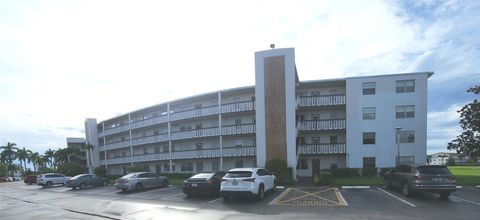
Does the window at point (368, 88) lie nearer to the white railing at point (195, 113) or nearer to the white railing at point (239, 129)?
the white railing at point (239, 129)

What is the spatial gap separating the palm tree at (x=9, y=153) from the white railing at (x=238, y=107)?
89.2 meters

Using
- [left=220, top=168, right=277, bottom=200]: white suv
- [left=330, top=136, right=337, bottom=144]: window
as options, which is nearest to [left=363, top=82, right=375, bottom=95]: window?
[left=330, top=136, right=337, bottom=144]: window

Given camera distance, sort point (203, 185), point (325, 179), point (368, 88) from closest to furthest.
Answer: point (203, 185), point (325, 179), point (368, 88)

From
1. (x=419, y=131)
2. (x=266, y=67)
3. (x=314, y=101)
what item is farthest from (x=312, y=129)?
(x=419, y=131)

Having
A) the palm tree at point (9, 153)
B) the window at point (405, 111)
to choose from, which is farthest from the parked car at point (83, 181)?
the palm tree at point (9, 153)

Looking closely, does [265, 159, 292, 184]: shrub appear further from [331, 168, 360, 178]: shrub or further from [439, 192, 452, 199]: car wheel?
[439, 192, 452, 199]: car wheel

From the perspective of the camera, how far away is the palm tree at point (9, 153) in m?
87.1

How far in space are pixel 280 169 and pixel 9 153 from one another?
98.3 meters

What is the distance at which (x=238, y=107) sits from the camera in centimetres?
3128

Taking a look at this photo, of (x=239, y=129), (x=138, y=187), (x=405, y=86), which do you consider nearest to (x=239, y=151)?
(x=239, y=129)

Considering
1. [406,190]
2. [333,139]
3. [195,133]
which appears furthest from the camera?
[195,133]

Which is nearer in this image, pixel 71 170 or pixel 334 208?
pixel 334 208

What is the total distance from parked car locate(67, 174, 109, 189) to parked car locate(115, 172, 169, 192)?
8.04 meters

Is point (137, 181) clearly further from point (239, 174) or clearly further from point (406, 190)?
point (406, 190)
